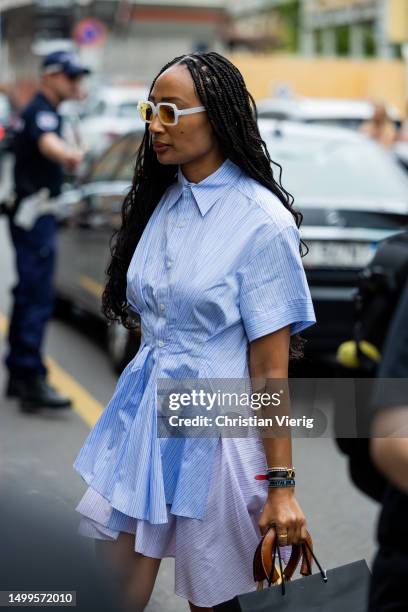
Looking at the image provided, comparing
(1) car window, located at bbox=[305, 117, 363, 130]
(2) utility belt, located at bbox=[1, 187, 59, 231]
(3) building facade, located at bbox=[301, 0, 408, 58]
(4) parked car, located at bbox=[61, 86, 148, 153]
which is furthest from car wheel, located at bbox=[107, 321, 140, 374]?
(3) building facade, located at bbox=[301, 0, 408, 58]

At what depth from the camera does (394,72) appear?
4300 cm

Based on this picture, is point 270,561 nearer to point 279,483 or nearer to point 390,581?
point 279,483

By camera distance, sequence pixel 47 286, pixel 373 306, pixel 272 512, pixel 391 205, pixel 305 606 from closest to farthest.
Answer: pixel 305 606 → pixel 272 512 → pixel 373 306 → pixel 47 286 → pixel 391 205

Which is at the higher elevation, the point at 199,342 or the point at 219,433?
the point at 199,342

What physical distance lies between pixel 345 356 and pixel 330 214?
75.4 inches

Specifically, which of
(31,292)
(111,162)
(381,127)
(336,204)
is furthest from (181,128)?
(381,127)

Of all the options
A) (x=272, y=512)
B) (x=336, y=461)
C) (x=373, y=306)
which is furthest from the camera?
(x=336, y=461)

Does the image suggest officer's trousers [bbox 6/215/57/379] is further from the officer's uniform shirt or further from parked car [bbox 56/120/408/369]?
parked car [bbox 56/120/408/369]

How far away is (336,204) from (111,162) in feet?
6.98

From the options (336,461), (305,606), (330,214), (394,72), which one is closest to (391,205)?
(330,214)

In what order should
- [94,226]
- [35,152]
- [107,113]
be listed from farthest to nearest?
[107,113], [94,226], [35,152]

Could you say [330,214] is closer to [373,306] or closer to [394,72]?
[373,306]

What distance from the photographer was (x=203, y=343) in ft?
9.71

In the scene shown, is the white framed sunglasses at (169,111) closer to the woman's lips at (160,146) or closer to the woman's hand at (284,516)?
the woman's lips at (160,146)
